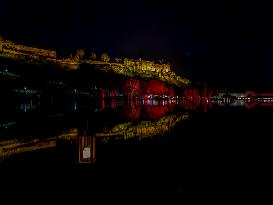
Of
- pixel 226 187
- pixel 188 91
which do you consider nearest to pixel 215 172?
pixel 226 187

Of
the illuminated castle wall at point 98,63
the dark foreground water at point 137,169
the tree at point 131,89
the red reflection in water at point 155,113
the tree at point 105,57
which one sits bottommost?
the dark foreground water at point 137,169

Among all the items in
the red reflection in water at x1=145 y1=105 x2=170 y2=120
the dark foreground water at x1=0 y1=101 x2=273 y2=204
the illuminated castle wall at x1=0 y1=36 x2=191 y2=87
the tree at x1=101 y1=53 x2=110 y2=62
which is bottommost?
the dark foreground water at x1=0 y1=101 x2=273 y2=204

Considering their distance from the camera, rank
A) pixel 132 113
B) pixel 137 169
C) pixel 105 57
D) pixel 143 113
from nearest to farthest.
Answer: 1. pixel 137 169
2. pixel 132 113
3. pixel 143 113
4. pixel 105 57

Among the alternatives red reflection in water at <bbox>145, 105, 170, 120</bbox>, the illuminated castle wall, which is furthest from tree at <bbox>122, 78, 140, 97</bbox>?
red reflection in water at <bbox>145, 105, 170, 120</bbox>

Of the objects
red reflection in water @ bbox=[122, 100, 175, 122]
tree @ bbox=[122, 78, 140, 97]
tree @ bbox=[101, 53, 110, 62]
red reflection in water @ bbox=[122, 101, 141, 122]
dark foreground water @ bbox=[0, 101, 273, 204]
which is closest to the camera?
dark foreground water @ bbox=[0, 101, 273, 204]

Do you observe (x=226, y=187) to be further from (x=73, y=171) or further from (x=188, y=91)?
(x=188, y=91)

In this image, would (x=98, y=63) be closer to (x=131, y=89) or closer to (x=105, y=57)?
(x=105, y=57)

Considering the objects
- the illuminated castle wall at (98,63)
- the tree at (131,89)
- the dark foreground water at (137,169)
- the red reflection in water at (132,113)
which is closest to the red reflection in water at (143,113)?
the red reflection in water at (132,113)

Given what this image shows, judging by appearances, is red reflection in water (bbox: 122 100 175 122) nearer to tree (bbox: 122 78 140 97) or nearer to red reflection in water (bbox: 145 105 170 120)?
red reflection in water (bbox: 145 105 170 120)

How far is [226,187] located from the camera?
5395 mm

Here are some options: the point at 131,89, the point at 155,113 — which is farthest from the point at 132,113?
the point at 131,89

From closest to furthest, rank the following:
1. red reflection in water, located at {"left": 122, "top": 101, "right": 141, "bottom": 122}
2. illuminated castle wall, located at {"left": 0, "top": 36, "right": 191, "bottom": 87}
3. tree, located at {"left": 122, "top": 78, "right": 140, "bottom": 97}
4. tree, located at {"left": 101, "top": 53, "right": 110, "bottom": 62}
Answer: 1. red reflection in water, located at {"left": 122, "top": 101, "right": 141, "bottom": 122}
2. illuminated castle wall, located at {"left": 0, "top": 36, "right": 191, "bottom": 87}
3. tree, located at {"left": 122, "top": 78, "right": 140, "bottom": 97}
4. tree, located at {"left": 101, "top": 53, "right": 110, "bottom": 62}

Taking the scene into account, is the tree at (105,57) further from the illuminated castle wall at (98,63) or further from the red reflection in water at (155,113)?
the red reflection in water at (155,113)

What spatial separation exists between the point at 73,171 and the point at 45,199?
155cm
